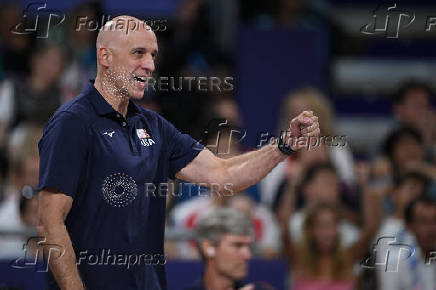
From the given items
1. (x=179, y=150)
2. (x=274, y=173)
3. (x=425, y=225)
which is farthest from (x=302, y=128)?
(x=274, y=173)

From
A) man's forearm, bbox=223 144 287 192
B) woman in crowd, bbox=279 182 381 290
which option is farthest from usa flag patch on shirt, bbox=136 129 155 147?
woman in crowd, bbox=279 182 381 290

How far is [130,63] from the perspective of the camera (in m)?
4.61

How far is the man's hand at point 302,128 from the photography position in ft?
15.1

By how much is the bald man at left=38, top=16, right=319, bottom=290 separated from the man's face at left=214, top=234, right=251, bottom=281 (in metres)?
1.27

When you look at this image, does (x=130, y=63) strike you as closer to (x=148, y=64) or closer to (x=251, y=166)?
(x=148, y=64)

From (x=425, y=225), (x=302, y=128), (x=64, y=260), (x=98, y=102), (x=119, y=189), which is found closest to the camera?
(x=64, y=260)

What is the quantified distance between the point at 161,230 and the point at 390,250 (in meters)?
2.58

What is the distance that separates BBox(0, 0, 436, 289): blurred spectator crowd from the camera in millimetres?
6867

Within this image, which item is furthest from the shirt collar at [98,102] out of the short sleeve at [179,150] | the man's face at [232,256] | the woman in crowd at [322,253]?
the woman in crowd at [322,253]

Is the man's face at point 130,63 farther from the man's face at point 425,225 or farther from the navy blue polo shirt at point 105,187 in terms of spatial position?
the man's face at point 425,225

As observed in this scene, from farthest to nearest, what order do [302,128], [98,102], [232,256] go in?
1. [232,256]
2. [302,128]
3. [98,102]

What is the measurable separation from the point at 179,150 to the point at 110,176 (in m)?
0.54

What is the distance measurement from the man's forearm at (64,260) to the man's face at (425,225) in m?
3.28

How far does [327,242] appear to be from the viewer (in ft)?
22.7
